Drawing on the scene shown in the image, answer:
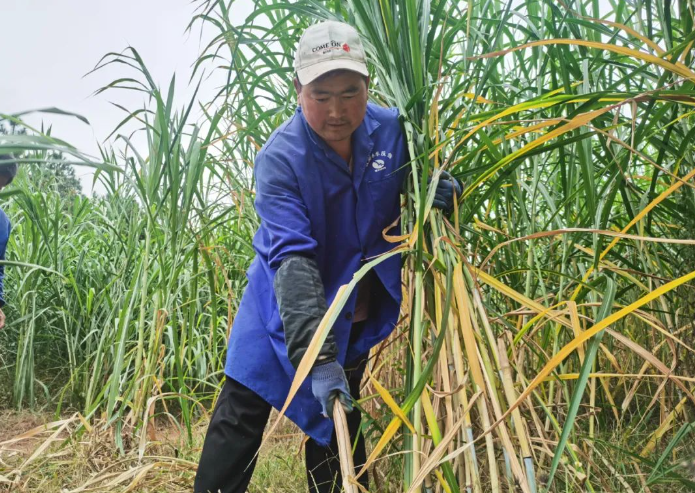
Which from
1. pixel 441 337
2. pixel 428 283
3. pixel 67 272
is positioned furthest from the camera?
pixel 67 272

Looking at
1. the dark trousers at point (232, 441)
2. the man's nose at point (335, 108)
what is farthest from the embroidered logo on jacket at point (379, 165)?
the dark trousers at point (232, 441)

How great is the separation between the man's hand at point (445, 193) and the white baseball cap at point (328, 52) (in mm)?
301

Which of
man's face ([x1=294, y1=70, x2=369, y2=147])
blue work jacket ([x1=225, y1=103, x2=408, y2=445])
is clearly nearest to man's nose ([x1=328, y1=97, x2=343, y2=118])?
man's face ([x1=294, y1=70, x2=369, y2=147])

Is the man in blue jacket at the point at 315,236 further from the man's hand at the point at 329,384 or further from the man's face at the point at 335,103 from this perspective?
the man's hand at the point at 329,384

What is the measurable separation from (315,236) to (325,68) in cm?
41

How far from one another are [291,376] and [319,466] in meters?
0.33

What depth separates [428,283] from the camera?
3.93 ft

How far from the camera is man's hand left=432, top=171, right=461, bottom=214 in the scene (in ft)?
4.11

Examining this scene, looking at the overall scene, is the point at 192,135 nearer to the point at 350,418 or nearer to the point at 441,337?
the point at 350,418

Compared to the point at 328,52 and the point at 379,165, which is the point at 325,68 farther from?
the point at 379,165

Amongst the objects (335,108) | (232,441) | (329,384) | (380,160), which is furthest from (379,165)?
(232,441)

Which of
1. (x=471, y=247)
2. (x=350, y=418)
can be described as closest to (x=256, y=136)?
(x=471, y=247)

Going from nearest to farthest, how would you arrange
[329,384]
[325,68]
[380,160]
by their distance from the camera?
1. [329,384]
2. [325,68]
3. [380,160]

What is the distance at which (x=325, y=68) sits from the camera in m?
1.34
